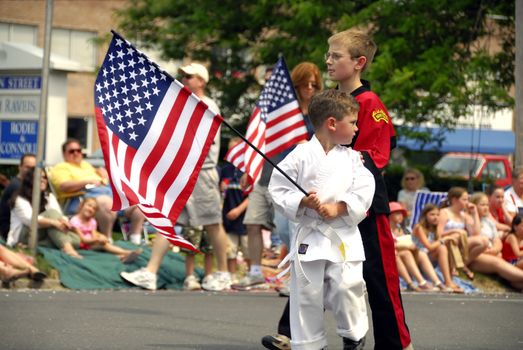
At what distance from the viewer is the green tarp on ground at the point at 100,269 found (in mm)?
12302

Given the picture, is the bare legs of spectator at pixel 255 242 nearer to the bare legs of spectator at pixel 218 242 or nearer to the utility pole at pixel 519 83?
the bare legs of spectator at pixel 218 242

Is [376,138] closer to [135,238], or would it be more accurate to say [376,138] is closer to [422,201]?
[135,238]

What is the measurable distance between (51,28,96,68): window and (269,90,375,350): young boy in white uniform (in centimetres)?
3560

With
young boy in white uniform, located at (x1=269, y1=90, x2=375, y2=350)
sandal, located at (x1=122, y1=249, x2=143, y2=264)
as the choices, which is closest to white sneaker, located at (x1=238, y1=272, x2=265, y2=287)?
sandal, located at (x1=122, y1=249, x2=143, y2=264)

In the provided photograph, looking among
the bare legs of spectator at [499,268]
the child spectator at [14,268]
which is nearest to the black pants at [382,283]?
the child spectator at [14,268]

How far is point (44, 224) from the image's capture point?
13016 mm

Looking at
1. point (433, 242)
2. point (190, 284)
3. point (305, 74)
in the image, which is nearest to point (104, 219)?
point (190, 284)

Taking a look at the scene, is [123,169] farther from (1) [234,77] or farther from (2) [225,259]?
(1) [234,77]

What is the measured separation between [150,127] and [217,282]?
5530 millimetres

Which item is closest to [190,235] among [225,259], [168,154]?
[225,259]

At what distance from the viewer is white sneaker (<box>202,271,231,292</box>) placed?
12461 mm

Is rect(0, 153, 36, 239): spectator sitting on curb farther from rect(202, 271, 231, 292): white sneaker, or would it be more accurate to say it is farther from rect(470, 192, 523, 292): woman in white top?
rect(470, 192, 523, 292): woman in white top

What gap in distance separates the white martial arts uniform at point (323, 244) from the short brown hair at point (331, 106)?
15cm

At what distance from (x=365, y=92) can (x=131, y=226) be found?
9101 millimetres
